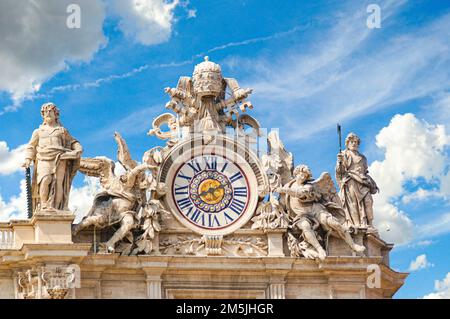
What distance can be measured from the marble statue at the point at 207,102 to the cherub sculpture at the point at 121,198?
1149mm

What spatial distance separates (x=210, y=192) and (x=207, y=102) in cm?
178

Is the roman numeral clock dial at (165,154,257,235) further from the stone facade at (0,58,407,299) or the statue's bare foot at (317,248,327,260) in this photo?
the statue's bare foot at (317,248,327,260)

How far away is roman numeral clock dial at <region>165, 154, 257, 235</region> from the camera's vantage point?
3653cm

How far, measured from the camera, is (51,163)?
35.7 meters

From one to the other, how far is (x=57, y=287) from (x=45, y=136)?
2.93 meters

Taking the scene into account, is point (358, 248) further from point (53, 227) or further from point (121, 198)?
point (53, 227)

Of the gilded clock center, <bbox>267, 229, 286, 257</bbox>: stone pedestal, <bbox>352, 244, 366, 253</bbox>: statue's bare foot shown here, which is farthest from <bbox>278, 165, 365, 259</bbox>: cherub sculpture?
the gilded clock center

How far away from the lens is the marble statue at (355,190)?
37188 mm

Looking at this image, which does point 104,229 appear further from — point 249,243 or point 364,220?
point 364,220

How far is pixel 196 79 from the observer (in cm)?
3722

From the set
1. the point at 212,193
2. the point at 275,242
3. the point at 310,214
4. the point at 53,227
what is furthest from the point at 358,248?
the point at 53,227
